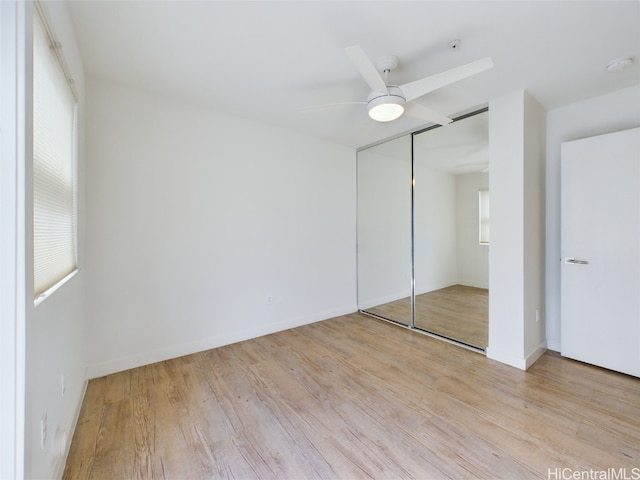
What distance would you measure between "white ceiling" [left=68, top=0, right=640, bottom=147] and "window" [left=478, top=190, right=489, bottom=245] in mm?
1002

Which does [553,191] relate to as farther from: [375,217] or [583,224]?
[375,217]

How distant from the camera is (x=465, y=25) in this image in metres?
1.68

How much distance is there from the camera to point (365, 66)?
1611mm

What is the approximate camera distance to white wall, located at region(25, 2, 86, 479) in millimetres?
1030

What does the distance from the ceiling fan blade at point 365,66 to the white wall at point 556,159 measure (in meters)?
2.16

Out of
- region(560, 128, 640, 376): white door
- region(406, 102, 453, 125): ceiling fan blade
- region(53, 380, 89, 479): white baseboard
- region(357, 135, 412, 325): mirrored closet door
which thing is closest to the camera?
region(53, 380, 89, 479): white baseboard

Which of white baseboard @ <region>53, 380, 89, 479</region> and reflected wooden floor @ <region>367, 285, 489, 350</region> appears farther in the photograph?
reflected wooden floor @ <region>367, 285, 489, 350</region>

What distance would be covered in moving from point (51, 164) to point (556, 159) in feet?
13.5

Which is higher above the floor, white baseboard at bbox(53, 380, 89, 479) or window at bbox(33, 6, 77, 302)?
window at bbox(33, 6, 77, 302)

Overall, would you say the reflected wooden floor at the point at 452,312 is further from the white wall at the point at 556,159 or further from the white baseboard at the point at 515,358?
the white wall at the point at 556,159

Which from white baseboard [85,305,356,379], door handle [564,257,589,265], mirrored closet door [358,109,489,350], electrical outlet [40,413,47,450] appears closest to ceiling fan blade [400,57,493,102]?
mirrored closet door [358,109,489,350]

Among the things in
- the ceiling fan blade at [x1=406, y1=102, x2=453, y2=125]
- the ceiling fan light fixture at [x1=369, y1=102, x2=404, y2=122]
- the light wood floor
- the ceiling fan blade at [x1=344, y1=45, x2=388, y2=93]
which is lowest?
the light wood floor

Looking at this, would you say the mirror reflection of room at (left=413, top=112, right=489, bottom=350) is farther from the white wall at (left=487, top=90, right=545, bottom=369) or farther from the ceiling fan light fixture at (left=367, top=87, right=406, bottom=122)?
the ceiling fan light fixture at (left=367, top=87, right=406, bottom=122)
